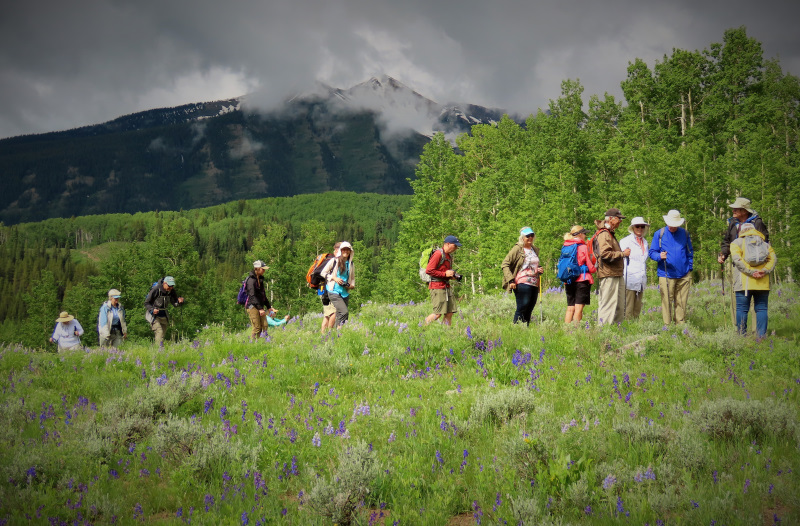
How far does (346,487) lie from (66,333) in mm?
13524

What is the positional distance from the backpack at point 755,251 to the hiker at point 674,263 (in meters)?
1.58

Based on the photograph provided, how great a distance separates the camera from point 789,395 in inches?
206

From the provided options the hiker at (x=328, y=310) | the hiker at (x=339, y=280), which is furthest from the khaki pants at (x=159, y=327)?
the hiker at (x=339, y=280)

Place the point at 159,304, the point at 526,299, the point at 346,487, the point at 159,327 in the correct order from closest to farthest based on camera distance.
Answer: the point at 346,487, the point at 526,299, the point at 159,304, the point at 159,327

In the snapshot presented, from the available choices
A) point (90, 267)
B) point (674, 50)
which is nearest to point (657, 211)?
point (674, 50)

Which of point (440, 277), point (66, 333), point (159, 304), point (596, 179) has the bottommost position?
point (66, 333)

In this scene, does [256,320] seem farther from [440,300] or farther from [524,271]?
[524,271]

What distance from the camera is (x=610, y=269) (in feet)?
30.9

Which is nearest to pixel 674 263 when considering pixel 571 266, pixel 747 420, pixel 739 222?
pixel 739 222

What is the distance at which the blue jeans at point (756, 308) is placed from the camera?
8.24m

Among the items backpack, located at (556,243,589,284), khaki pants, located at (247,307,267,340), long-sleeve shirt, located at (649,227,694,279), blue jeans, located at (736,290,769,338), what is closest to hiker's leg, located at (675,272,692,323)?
long-sleeve shirt, located at (649,227,694,279)

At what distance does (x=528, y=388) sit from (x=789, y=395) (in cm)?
282

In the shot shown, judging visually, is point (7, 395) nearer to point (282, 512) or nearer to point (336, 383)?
point (336, 383)

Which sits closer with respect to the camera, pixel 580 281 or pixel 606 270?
pixel 606 270
